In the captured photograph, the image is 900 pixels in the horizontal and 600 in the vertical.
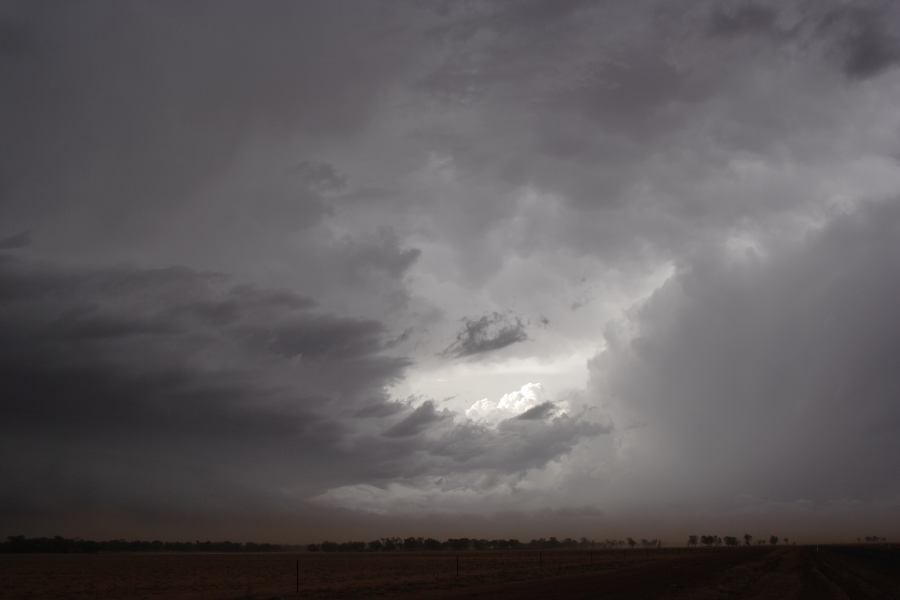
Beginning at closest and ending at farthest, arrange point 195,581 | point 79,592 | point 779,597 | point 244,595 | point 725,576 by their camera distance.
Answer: point 779,597 → point 244,595 → point 79,592 → point 725,576 → point 195,581

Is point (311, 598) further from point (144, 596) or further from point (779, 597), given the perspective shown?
point (779, 597)

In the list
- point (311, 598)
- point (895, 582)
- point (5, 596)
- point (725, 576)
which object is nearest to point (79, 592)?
point (5, 596)

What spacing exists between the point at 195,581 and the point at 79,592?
59.6 feet

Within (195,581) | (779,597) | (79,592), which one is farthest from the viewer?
(195,581)

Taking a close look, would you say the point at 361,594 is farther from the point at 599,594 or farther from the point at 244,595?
the point at 599,594

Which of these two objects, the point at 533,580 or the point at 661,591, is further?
the point at 533,580

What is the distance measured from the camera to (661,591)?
Result: 49156 mm

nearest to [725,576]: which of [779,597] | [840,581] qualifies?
[840,581]

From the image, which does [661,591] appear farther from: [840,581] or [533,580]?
[840,581]

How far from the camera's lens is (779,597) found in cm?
4553

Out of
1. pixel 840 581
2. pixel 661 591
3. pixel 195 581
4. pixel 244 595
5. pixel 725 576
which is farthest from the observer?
pixel 195 581

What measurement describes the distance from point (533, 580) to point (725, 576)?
19888mm

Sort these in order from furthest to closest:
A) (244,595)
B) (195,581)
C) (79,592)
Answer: (195,581), (79,592), (244,595)

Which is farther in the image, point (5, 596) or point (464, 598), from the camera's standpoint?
point (5, 596)
